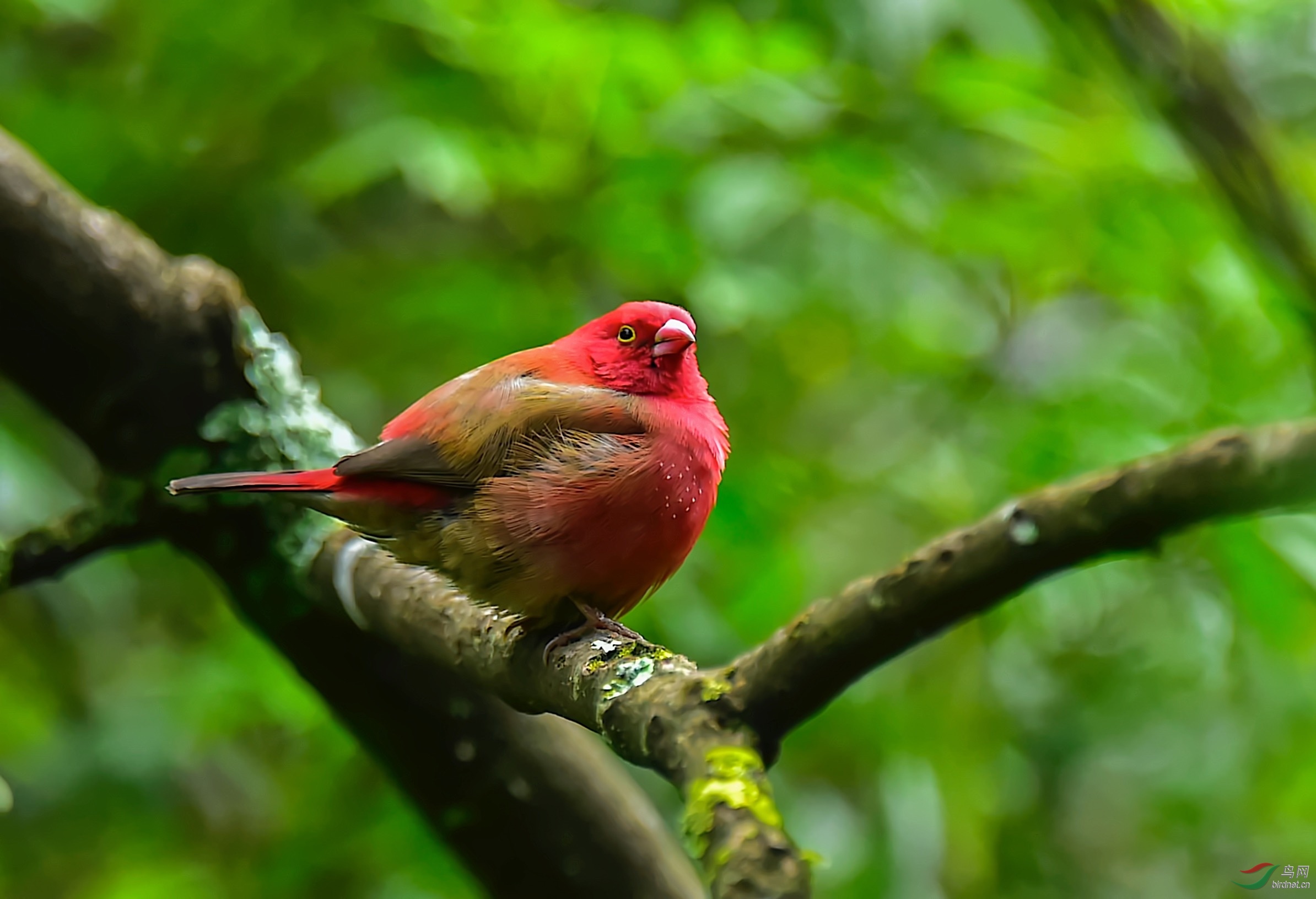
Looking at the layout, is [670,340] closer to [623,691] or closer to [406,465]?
[406,465]

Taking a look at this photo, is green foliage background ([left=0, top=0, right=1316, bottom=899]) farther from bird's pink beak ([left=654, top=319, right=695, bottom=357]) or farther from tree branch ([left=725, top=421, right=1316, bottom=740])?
tree branch ([left=725, top=421, right=1316, bottom=740])

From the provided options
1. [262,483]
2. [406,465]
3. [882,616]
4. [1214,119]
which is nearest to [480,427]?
[406,465]

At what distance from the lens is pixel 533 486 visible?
2932 mm

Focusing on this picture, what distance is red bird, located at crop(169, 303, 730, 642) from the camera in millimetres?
2877

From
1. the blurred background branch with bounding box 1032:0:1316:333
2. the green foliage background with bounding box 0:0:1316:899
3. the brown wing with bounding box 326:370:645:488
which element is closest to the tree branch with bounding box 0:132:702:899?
the green foliage background with bounding box 0:0:1316:899

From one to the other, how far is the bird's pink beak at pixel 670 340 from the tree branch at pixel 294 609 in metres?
1.06

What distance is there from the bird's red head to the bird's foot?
2.28 ft

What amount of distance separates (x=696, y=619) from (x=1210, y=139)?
2.51 m

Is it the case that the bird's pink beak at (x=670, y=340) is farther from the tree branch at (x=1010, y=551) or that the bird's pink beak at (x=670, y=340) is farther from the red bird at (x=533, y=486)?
the tree branch at (x=1010, y=551)

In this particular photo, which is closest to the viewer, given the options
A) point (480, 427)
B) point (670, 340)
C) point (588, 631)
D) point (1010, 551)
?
point (1010, 551)

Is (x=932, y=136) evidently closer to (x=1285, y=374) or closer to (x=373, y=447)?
(x=1285, y=374)

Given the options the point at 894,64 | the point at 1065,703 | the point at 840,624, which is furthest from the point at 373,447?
the point at 1065,703

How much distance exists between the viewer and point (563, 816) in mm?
3535

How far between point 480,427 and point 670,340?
592mm
